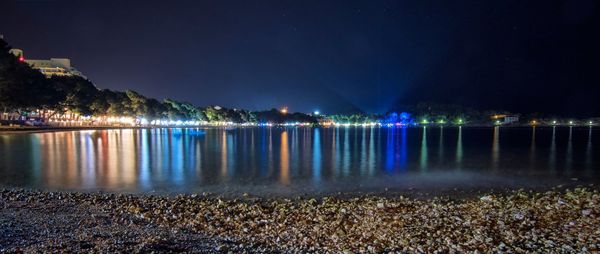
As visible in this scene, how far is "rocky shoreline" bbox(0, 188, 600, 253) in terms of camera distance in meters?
9.36

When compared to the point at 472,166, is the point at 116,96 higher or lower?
higher

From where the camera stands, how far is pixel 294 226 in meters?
11.5

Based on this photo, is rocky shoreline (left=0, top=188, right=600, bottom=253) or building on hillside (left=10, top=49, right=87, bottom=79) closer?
rocky shoreline (left=0, top=188, right=600, bottom=253)

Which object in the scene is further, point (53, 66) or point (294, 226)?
point (53, 66)

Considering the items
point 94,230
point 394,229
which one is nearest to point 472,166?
point 394,229

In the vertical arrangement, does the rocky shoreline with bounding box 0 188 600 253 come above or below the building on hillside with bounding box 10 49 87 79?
below

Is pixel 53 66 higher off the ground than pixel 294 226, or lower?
higher

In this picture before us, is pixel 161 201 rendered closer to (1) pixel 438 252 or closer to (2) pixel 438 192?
(1) pixel 438 252

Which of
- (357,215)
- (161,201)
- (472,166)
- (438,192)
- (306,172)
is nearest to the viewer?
(357,215)

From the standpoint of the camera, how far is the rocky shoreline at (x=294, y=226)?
9359 mm

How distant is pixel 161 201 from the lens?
1528cm

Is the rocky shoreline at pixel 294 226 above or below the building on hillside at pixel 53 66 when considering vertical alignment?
below

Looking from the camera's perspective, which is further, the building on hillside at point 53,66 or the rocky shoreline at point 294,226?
the building on hillside at point 53,66

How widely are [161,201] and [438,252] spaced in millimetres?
10959
